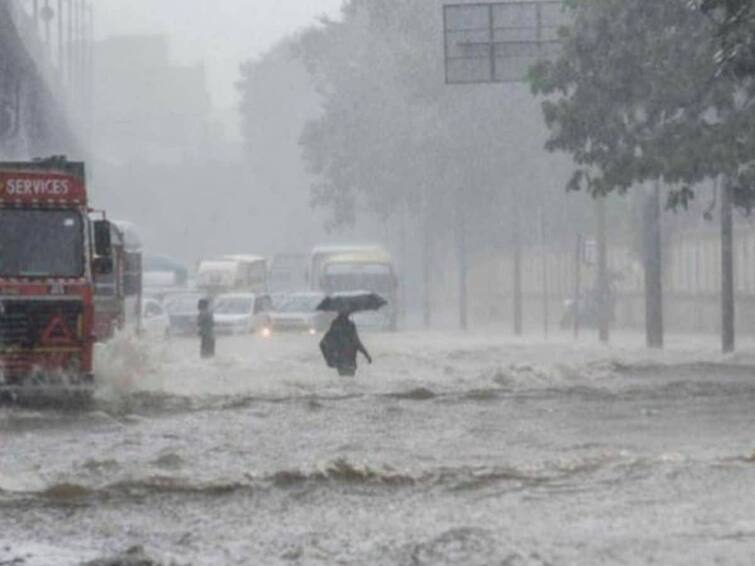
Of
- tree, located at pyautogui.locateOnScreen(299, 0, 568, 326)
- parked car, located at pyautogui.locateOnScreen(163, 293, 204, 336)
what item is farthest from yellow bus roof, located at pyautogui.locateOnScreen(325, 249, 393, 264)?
parked car, located at pyautogui.locateOnScreen(163, 293, 204, 336)

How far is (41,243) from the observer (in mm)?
28328

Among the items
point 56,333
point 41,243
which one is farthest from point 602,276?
point 56,333

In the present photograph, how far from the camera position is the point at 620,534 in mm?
14836

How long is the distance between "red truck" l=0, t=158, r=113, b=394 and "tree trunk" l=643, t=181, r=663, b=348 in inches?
1031

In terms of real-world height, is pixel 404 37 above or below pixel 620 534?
above

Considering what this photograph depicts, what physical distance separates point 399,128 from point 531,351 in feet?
104

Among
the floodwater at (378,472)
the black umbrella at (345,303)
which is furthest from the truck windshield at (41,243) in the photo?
the black umbrella at (345,303)

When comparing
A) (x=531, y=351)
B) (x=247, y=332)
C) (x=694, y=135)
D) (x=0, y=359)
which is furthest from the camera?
(x=247, y=332)

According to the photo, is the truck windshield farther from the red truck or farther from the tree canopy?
the tree canopy

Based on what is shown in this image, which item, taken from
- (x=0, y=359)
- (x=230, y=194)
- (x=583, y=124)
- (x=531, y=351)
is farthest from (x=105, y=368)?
(x=230, y=194)

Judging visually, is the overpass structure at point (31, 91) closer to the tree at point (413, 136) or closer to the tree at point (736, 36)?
the tree at point (413, 136)

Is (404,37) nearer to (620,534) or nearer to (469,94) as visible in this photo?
(469,94)

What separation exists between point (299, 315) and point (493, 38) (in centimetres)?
1875

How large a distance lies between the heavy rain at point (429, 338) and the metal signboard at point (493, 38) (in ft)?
0.22
